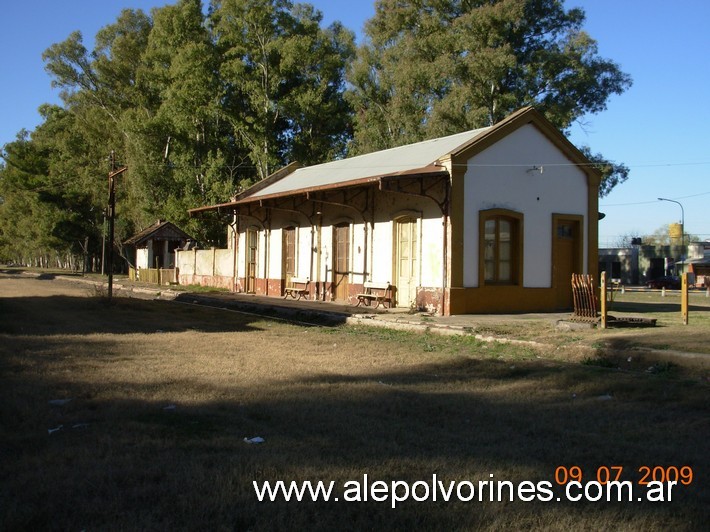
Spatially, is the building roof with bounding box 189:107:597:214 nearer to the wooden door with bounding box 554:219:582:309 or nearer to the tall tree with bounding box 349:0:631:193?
the wooden door with bounding box 554:219:582:309

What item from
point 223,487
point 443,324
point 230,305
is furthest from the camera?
point 230,305

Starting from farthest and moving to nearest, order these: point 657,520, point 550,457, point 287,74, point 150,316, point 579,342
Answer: point 287,74 → point 150,316 → point 579,342 → point 550,457 → point 657,520

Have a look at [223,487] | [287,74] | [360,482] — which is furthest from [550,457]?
[287,74]

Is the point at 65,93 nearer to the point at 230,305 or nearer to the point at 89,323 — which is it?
the point at 230,305

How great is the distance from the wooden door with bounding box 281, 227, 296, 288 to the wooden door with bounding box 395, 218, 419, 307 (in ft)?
21.8

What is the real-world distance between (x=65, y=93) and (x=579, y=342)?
56122 millimetres

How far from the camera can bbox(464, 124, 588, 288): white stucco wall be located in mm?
18047

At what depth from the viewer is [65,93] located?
5747 centimetres

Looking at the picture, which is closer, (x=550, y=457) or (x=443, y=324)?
(x=550, y=457)

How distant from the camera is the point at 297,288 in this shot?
81.8ft

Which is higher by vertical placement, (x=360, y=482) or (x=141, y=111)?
(x=141, y=111)

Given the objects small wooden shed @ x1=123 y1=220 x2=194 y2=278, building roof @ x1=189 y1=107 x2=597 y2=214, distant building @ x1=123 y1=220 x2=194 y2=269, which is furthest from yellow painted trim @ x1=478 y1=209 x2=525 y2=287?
distant building @ x1=123 y1=220 x2=194 y2=269

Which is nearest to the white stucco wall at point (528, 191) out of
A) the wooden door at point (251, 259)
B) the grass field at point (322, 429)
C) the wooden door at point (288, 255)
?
the grass field at point (322, 429)

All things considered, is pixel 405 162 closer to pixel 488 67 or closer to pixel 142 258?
pixel 488 67
